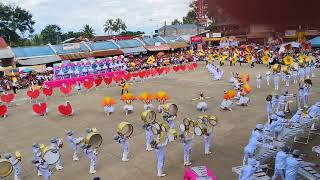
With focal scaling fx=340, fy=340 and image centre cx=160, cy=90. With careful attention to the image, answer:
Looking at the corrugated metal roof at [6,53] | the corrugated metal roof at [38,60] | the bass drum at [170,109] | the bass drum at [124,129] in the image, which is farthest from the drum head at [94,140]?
the corrugated metal roof at [38,60]

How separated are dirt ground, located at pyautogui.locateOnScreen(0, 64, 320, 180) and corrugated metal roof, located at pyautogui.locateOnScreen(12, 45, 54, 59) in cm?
1193

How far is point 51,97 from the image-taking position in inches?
1057

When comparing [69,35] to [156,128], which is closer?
[156,128]

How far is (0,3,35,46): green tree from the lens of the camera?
51.4 m

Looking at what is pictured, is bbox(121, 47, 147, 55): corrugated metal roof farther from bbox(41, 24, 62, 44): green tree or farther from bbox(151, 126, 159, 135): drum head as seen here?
bbox(151, 126, 159, 135): drum head

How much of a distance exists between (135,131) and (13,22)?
4466 centimetres

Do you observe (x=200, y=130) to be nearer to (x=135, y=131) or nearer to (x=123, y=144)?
(x=123, y=144)

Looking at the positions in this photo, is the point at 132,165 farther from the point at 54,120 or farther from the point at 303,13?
the point at 303,13

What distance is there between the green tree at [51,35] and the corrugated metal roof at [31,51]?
117 feet

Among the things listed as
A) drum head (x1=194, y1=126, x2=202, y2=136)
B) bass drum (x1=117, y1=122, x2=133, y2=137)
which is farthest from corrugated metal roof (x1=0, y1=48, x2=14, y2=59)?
drum head (x1=194, y1=126, x2=202, y2=136)

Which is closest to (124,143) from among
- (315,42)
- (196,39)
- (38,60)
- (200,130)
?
(200,130)

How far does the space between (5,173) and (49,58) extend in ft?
106

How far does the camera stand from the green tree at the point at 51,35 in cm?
7706

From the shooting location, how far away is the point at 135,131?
52.9 ft
